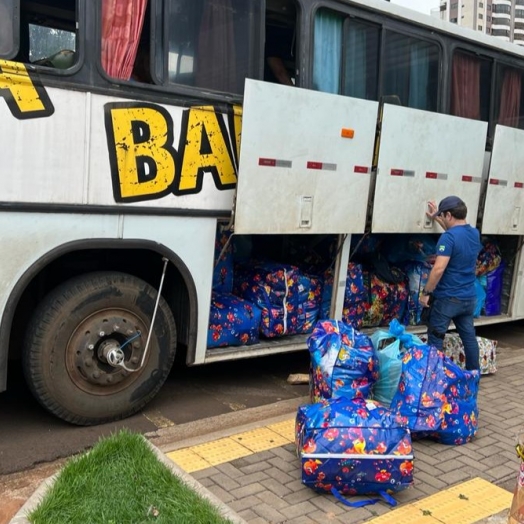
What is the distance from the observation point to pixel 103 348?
13.6 ft

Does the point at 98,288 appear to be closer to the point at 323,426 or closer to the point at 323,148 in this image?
the point at 323,426

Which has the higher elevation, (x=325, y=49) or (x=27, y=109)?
(x=325, y=49)

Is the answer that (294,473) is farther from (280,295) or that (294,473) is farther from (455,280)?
(455,280)

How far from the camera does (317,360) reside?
4301mm

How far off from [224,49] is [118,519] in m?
3.26

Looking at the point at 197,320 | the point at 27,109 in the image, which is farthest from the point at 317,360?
the point at 27,109

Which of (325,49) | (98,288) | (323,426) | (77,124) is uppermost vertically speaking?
(325,49)

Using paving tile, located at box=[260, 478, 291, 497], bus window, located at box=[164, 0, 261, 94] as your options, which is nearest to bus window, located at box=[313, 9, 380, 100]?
bus window, located at box=[164, 0, 261, 94]

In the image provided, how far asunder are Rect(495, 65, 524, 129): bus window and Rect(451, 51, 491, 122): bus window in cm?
22

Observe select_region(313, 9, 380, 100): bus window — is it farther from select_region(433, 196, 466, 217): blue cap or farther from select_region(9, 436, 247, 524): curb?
select_region(9, 436, 247, 524): curb

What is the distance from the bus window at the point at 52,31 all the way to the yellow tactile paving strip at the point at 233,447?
2490 mm

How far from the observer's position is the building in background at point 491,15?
79000mm

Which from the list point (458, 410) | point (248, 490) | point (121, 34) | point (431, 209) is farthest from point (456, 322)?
point (121, 34)

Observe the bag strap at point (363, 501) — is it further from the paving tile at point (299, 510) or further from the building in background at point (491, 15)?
the building in background at point (491, 15)
